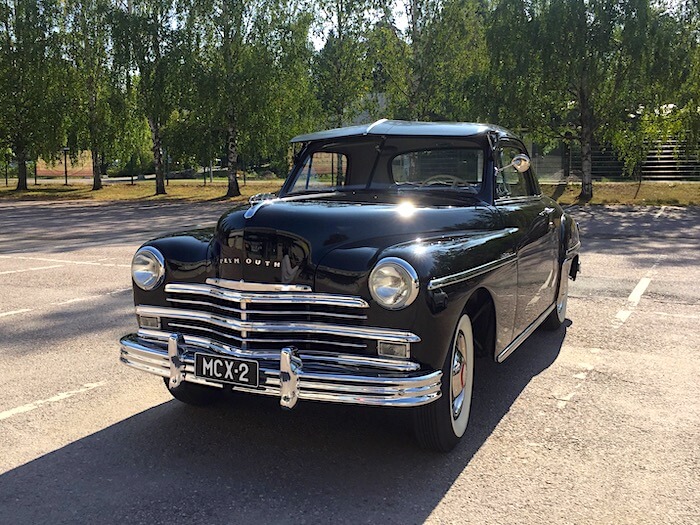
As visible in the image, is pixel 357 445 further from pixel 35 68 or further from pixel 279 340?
pixel 35 68

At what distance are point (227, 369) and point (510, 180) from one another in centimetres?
270

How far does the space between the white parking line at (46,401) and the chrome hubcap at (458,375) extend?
7.99ft

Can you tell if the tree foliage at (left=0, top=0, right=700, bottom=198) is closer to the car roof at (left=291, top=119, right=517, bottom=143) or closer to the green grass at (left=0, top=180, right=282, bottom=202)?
the green grass at (left=0, top=180, right=282, bottom=202)

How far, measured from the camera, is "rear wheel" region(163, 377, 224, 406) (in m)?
4.25

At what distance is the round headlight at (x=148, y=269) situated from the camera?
3906mm

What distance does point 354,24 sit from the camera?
97.8 ft

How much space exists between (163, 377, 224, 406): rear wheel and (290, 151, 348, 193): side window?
65.8 inches

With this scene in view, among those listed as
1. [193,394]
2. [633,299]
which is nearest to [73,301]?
[193,394]

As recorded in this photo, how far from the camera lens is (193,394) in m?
4.28

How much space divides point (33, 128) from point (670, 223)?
2736 cm

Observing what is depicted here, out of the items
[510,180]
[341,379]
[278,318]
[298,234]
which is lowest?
[341,379]

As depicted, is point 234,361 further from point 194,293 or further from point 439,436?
point 439,436

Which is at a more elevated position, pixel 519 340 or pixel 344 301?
pixel 344 301

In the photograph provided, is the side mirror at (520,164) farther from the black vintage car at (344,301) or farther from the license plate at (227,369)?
the license plate at (227,369)
